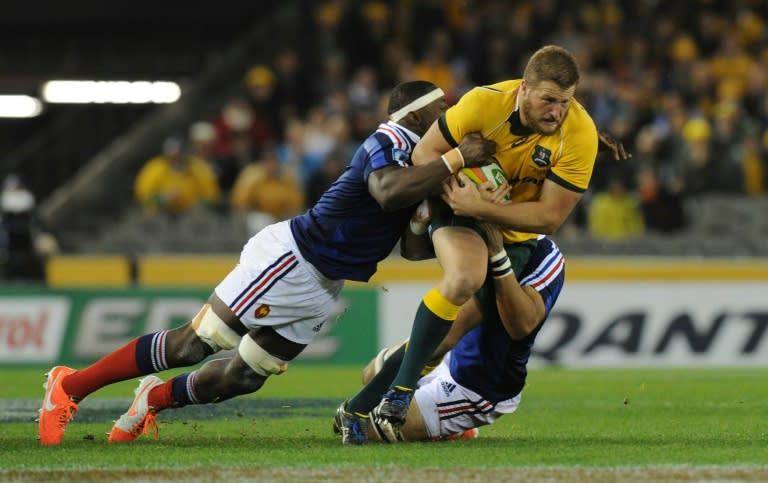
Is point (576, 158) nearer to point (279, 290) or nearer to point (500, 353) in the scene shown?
point (500, 353)

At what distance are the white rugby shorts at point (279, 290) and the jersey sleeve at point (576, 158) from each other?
4.20ft

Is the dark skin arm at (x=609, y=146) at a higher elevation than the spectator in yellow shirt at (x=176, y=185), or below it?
higher

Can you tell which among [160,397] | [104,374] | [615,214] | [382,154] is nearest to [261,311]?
[160,397]

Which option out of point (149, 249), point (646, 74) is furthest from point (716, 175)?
point (149, 249)

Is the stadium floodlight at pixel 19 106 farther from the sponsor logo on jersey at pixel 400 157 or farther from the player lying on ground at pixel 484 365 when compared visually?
the sponsor logo on jersey at pixel 400 157

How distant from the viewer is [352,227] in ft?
23.9

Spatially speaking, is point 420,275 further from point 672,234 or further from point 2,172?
point 2,172

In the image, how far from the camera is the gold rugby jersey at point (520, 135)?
7117 mm

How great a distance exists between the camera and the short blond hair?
692 centimetres

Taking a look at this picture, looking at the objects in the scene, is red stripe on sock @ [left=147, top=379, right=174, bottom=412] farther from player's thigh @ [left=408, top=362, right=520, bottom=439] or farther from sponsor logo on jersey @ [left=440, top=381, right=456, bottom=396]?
sponsor logo on jersey @ [left=440, top=381, right=456, bottom=396]

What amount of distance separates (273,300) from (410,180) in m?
0.95

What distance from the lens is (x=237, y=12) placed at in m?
24.1

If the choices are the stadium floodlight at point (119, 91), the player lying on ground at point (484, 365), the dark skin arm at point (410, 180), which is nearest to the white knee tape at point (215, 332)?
the player lying on ground at point (484, 365)

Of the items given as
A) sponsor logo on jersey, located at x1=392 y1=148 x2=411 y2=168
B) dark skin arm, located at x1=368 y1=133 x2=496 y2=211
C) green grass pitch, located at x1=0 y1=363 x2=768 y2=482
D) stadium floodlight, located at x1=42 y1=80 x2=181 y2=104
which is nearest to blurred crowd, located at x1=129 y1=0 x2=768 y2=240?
stadium floodlight, located at x1=42 y1=80 x2=181 y2=104
